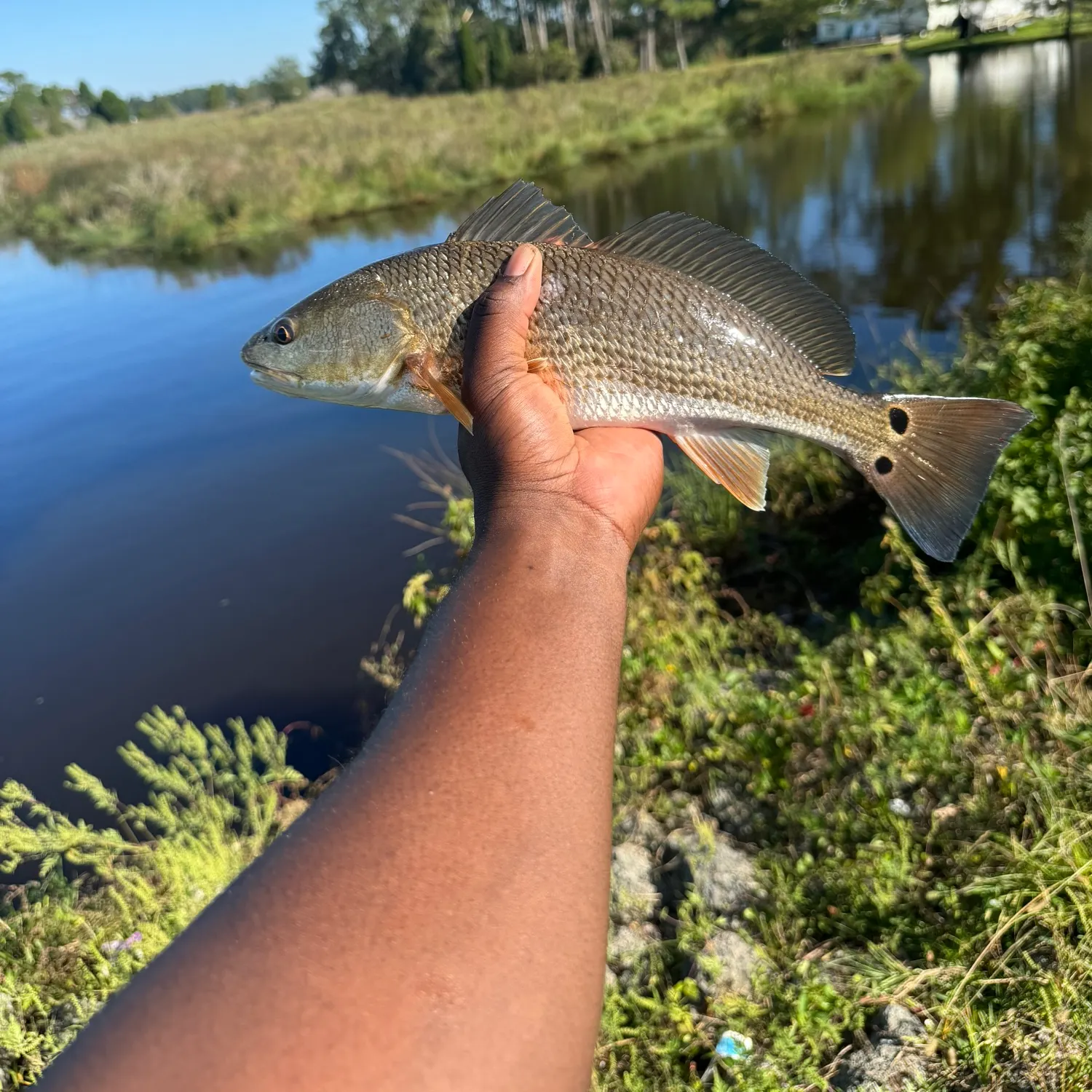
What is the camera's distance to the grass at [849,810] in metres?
2.85

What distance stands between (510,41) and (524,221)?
78.1 m

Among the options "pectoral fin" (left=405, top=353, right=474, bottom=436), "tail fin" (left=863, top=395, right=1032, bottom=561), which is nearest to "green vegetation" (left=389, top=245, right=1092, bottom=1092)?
"tail fin" (left=863, top=395, right=1032, bottom=561)

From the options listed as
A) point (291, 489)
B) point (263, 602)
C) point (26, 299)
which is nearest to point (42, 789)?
point (263, 602)

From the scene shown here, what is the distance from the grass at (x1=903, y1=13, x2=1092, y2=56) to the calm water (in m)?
35.9

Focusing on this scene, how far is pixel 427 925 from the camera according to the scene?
1.22 m

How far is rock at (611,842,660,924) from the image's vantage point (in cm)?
363

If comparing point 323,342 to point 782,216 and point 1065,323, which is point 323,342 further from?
point 782,216

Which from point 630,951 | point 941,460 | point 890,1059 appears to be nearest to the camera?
point 890,1059

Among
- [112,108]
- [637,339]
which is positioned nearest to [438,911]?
[637,339]

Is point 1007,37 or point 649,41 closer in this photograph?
point 1007,37

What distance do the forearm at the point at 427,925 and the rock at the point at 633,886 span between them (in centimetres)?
229

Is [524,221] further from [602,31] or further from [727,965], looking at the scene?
[602,31]

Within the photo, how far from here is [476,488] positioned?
2471 millimetres

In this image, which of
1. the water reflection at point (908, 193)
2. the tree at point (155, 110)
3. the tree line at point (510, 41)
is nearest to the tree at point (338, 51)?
the tree line at point (510, 41)
